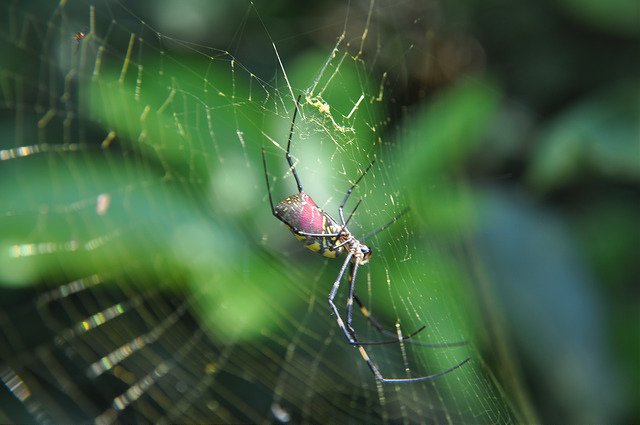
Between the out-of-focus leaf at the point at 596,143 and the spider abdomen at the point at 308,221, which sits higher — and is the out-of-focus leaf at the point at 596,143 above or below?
below

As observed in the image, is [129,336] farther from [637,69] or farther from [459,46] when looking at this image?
[637,69]

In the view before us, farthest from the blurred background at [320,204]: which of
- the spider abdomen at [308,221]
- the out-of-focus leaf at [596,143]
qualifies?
the spider abdomen at [308,221]

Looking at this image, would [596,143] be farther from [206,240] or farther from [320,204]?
[206,240]

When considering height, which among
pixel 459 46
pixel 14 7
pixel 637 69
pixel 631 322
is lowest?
pixel 631 322

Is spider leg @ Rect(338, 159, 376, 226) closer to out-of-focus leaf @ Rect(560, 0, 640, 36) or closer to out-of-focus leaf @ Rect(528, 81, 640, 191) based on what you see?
out-of-focus leaf @ Rect(528, 81, 640, 191)

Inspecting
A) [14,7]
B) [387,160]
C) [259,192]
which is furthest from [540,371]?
[14,7]

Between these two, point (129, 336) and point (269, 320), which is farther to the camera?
point (129, 336)

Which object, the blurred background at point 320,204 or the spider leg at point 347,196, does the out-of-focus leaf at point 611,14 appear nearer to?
the blurred background at point 320,204

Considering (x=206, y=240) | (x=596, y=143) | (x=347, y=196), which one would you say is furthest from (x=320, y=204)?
(x=596, y=143)
